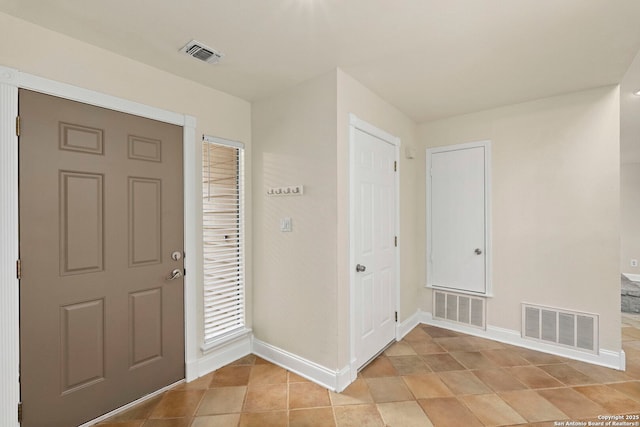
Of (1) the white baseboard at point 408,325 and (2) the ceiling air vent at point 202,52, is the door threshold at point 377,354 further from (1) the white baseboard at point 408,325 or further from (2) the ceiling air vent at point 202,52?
(2) the ceiling air vent at point 202,52

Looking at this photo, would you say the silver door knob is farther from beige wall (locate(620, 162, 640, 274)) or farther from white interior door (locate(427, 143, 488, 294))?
beige wall (locate(620, 162, 640, 274))

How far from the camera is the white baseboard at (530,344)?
2.49m

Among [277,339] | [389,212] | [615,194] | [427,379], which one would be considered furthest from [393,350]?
[615,194]

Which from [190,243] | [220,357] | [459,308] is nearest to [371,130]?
[190,243]

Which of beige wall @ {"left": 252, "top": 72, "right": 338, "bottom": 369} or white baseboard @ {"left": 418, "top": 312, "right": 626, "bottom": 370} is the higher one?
beige wall @ {"left": 252, "top": 72, "right": 338, "bottom": 369}

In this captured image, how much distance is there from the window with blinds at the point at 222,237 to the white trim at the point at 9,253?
1.13 m

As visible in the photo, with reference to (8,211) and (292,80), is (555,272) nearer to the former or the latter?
(292,80)

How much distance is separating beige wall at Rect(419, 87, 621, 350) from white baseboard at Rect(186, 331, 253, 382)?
2.66 meters

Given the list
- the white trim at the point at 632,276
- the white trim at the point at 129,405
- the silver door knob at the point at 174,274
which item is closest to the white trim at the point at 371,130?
the silver door knob at the point at 174,274

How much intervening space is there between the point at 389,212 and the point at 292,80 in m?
1.58

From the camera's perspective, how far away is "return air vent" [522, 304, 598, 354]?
2.60 m

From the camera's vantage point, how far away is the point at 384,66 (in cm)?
219

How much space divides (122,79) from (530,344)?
171 inches

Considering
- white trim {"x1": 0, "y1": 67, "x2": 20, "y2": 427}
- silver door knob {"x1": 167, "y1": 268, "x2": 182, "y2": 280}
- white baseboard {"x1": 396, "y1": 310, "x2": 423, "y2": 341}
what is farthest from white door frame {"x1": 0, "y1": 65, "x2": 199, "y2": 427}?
white baseboard {"x1": 396, "y1": 310, "x2": 423, "y2": 341}
